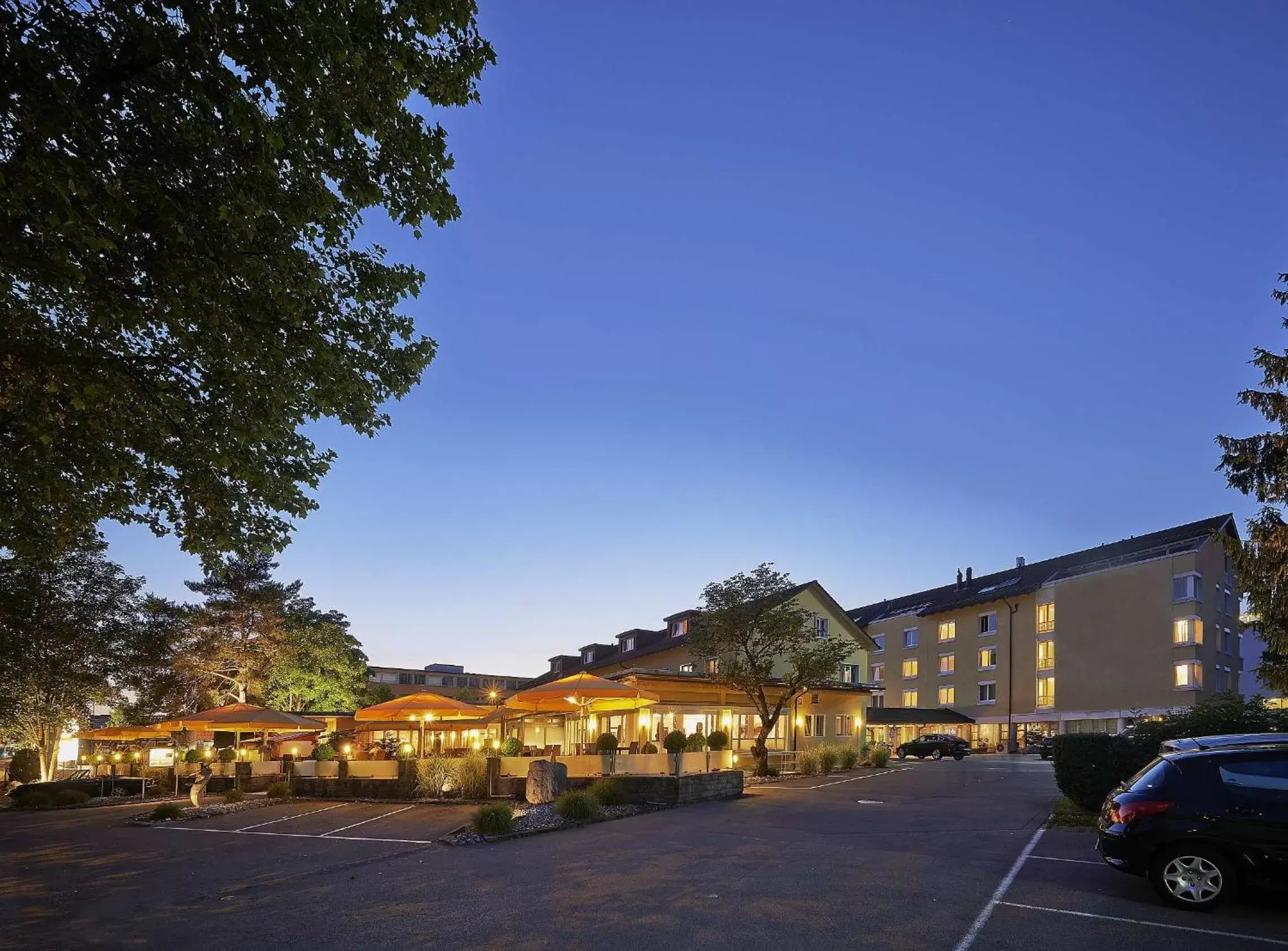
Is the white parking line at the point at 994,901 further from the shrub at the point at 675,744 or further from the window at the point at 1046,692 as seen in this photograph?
the window at the point at 1046,692

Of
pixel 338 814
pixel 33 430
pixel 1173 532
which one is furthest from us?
pixel 1173 532

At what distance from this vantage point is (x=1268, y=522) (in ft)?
70.1

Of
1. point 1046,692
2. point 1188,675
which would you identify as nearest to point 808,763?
point 1188,675

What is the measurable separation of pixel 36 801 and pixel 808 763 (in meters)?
24.9

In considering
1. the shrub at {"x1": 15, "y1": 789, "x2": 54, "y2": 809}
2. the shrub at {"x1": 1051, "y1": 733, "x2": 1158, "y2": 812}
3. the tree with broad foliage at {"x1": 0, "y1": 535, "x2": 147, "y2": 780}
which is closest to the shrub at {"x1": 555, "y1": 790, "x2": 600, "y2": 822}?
the shrub at {"x1": 1051, "y1": 733, "x2": 1158, "y2": 812}

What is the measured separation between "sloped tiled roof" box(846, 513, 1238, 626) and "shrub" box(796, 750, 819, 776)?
23.6m

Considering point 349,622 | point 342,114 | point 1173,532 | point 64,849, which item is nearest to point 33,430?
point 342,114

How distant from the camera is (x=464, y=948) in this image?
802 centimetres

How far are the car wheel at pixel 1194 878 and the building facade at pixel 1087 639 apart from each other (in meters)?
37.5

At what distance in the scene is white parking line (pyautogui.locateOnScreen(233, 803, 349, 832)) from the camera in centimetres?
1969

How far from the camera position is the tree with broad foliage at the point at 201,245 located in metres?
7.84

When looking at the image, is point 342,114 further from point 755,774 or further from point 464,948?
point 755,774

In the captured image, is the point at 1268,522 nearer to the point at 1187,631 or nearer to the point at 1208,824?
the point at 1208,824

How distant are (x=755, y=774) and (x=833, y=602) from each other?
1924cm
